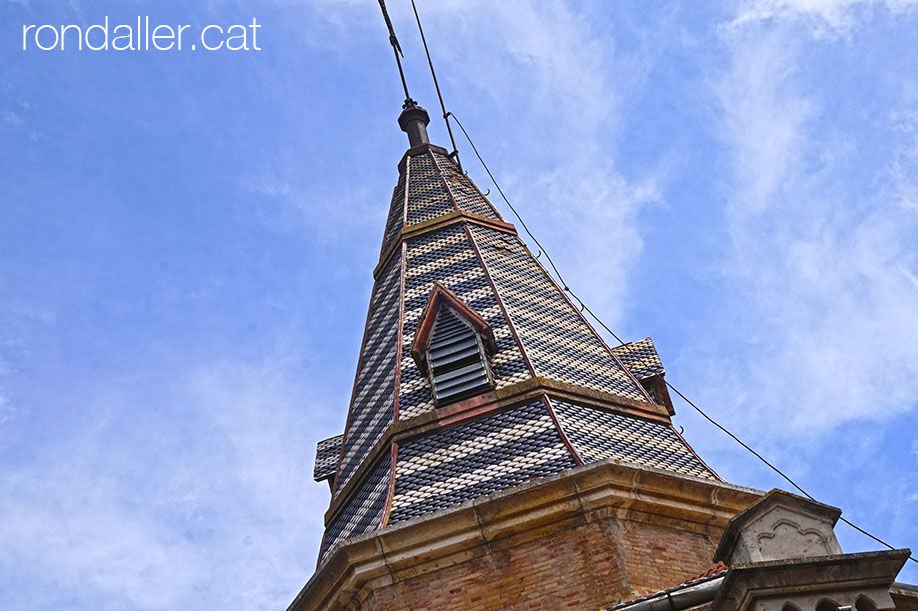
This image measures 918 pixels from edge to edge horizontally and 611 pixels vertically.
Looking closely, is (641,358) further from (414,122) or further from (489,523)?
(414,122)

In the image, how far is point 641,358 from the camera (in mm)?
15898

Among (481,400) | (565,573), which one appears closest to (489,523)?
(565,573)

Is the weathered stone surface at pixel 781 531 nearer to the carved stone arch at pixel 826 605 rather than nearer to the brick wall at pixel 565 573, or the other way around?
the carved stone arch at pixel 826 605

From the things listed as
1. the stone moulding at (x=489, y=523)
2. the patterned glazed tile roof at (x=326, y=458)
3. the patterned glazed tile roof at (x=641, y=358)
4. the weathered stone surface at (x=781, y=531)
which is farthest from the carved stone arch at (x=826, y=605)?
the patterned glazed tile roof at (x=326, y=458)

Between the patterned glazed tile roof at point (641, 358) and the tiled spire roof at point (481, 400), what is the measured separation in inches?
10.2

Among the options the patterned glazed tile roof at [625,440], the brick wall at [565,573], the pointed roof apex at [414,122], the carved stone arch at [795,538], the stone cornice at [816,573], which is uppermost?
the pointed roof apex at [414,122]

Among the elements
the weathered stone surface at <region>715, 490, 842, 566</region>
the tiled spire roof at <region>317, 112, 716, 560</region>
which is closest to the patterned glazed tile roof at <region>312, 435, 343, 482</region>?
the tiled spire roof at <region>317, 112, 716, 560</region>

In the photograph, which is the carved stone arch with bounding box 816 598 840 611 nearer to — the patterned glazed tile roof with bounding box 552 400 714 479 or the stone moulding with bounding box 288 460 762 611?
the stone moulding with bounding box 288 460 762 611

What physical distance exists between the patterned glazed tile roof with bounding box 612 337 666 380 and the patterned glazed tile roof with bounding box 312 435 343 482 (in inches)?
153

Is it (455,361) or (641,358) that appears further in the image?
(641,358)

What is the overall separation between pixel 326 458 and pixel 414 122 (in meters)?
10.1

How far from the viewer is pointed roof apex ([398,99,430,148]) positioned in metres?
24.3

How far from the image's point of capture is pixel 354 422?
51.0ft

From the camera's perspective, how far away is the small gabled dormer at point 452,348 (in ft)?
45.3
